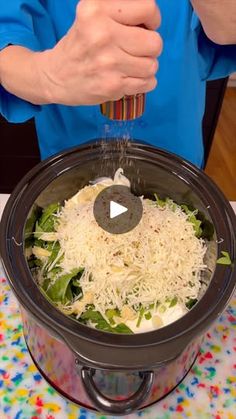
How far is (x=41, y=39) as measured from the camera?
0.97 meters

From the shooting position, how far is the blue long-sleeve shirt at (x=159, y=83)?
85cm

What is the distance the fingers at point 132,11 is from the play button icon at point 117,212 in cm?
33

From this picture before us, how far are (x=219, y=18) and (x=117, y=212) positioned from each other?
33cm

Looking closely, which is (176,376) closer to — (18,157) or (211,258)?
(211,258)

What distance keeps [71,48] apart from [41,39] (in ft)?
1.28

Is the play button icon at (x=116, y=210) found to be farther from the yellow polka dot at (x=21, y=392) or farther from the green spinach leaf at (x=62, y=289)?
the yellow polka dot at (x=21, y=392)

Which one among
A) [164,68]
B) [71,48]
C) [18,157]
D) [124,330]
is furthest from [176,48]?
[18,157]

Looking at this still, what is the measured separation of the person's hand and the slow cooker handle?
0.36 m

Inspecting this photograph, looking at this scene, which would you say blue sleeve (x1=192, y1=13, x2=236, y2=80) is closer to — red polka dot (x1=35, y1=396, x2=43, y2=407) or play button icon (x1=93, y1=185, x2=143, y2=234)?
play button icon (x1=93, y1=185, x2=143, y2=234)

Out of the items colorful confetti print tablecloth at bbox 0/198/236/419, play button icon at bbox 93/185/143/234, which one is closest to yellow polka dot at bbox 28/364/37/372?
colorful confetti print tablecloth at bbox 0/198/236/419

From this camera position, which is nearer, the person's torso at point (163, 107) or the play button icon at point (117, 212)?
the play button icon at point (117, 212)

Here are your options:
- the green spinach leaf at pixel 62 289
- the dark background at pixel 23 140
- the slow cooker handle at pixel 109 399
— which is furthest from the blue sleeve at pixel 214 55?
the dark background at pixel 23 140

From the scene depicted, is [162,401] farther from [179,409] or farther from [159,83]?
[159,83]

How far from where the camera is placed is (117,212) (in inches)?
31.7
